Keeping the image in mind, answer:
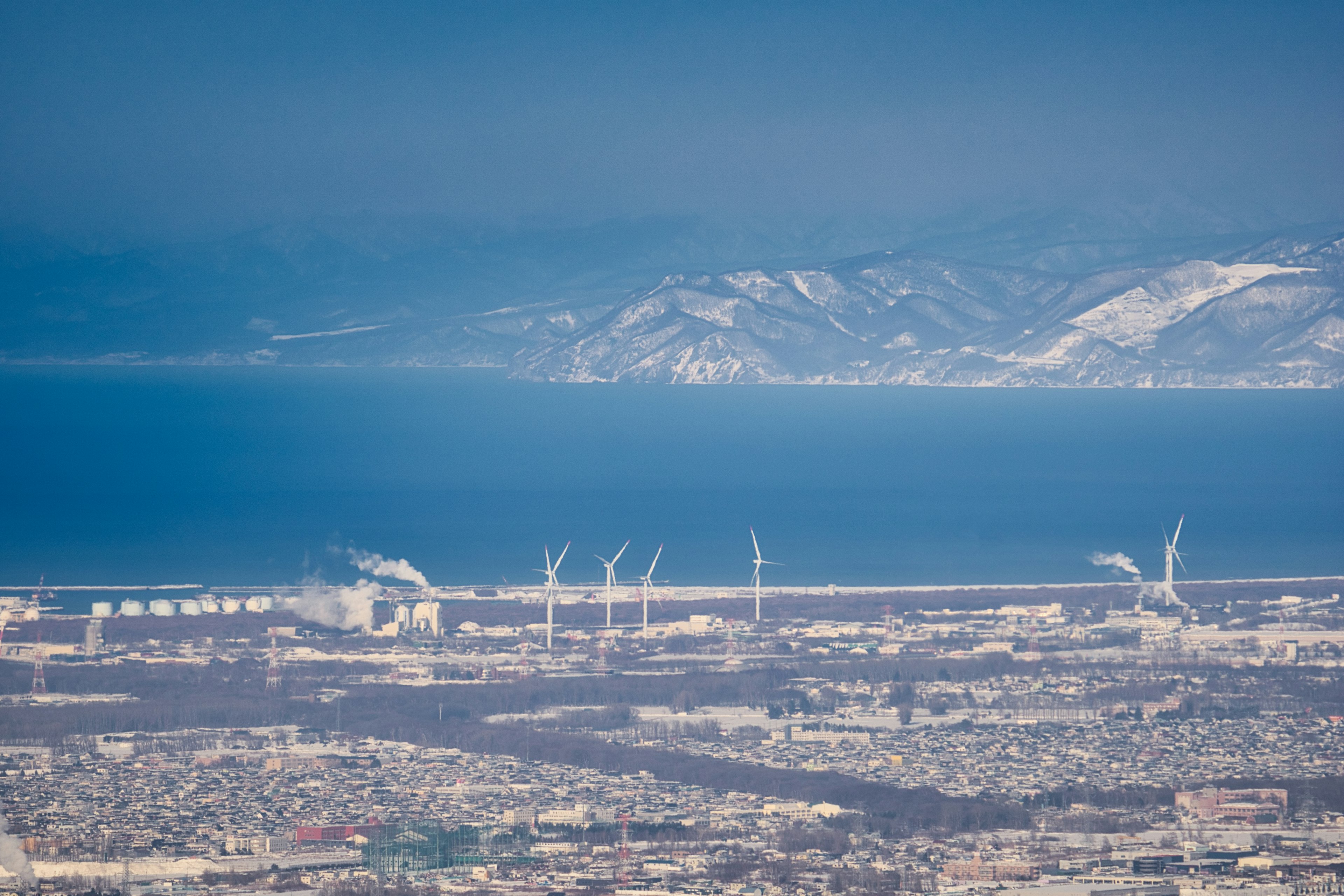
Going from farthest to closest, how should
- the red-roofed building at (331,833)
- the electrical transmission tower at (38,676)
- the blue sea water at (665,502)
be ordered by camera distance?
the blue sea water at (665,502) < the electrical transmission tower at (38,676) < the red-roofed building at (331,833)

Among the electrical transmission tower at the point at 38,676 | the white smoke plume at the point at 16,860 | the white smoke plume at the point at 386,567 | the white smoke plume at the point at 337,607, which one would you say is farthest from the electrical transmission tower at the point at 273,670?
the white smoke plume at the point at 16,860

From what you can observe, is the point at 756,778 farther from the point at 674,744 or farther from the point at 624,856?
the point at 624,856

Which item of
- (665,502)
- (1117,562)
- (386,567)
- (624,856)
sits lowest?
(624,856)

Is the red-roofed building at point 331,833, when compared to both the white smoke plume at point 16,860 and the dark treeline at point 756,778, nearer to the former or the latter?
the white smoke plume at point 16,860

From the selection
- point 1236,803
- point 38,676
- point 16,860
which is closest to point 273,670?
point 38,676

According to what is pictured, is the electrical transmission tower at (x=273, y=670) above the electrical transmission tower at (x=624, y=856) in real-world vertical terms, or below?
above

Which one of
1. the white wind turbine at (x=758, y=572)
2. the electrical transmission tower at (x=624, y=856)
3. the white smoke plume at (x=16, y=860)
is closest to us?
the white smoke plume at (x=16, y=860)

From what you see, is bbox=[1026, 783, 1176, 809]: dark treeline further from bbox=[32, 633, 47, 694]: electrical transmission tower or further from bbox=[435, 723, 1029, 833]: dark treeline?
bbox=[32, 633, 47, 694]: electrical transmission tower

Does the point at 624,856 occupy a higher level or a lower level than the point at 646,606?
lower
